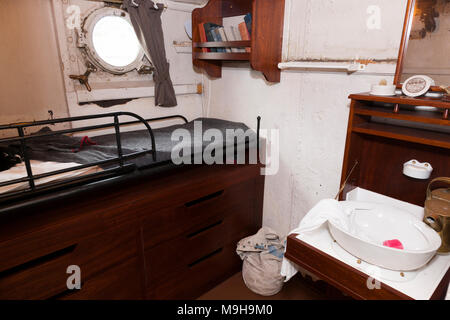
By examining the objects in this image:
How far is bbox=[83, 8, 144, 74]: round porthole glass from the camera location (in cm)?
222

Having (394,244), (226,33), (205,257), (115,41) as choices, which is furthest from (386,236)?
(115,41)

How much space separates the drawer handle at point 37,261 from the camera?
4.32ft

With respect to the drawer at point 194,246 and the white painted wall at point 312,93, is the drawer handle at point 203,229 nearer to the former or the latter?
the drawer at point 194,246

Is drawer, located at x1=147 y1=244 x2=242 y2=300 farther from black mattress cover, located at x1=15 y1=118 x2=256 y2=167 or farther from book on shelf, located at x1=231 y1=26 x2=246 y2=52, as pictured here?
book on shelf, located at x1=231 y1=26 x2=246 y2=52

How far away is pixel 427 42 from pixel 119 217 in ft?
6.05

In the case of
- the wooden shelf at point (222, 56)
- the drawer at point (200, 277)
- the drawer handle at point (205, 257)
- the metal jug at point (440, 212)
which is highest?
the wooden shelf at point (222, 56)

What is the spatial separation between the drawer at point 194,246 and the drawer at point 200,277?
3 cm

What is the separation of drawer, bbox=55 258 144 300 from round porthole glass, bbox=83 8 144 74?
61.6 inches

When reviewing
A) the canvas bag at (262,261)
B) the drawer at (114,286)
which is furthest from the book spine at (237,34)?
the drawer at (114,286)

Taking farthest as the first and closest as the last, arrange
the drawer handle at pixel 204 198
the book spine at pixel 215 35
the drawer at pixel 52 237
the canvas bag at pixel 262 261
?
the book spine at pixel 215 35 < the canvas bag at pixel 262 261 < the drawer handle at pixel 204 198 < the drawer at pixel 52 237

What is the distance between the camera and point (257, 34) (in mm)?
2021

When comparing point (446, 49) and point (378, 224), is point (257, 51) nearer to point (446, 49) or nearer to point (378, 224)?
point (446, 49)

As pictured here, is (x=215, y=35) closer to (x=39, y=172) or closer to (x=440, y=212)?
(x=39, y=172)
